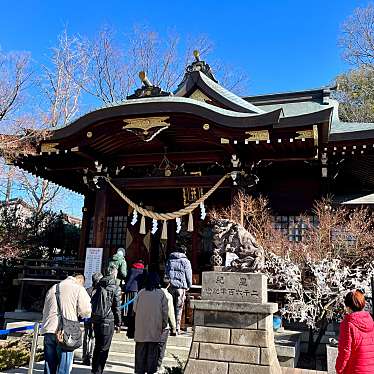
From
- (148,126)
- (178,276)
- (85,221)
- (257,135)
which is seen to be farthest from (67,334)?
(85,221)

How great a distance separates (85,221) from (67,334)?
8.86m

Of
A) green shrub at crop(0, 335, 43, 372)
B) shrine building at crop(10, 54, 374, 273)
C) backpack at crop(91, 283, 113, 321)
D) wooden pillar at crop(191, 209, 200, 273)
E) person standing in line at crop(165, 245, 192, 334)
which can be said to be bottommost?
green shrub at crop(0, 335, 43, 372)

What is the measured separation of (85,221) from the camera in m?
13.3

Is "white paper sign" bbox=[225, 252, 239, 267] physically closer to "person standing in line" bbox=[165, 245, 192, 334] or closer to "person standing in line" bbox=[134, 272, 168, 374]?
"person standing in line" bbox=[134, 272, 168, 374]

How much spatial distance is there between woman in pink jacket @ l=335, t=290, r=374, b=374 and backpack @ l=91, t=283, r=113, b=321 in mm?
3203

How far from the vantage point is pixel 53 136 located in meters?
10.1

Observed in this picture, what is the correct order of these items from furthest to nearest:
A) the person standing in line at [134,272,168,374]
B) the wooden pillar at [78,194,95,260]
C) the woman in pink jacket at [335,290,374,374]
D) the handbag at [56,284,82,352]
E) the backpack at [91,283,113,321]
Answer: the wooden pillar at [78,194,95,260], the backpack at [91,283,113,321], the person standing in line at [134,272,168,374], the handbag at [56,284,82,352], the woman in pink jacket at [335,290,374,374]

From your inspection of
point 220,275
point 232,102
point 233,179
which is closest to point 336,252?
point 233,179

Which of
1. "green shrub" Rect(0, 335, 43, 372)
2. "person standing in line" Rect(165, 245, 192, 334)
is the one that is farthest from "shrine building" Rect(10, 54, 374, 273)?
"green shrub" Rect(0, 335, 43, 372)

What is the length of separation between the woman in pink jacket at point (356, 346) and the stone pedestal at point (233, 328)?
5.17 ft

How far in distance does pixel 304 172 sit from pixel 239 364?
7.04 metres

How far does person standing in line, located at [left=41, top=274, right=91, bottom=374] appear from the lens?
4.77 m

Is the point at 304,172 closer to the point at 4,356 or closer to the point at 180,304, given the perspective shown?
the point at 180,304

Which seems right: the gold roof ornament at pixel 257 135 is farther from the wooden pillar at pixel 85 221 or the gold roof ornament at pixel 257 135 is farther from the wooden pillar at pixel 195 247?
the wooden pillar at pixel 85 221
